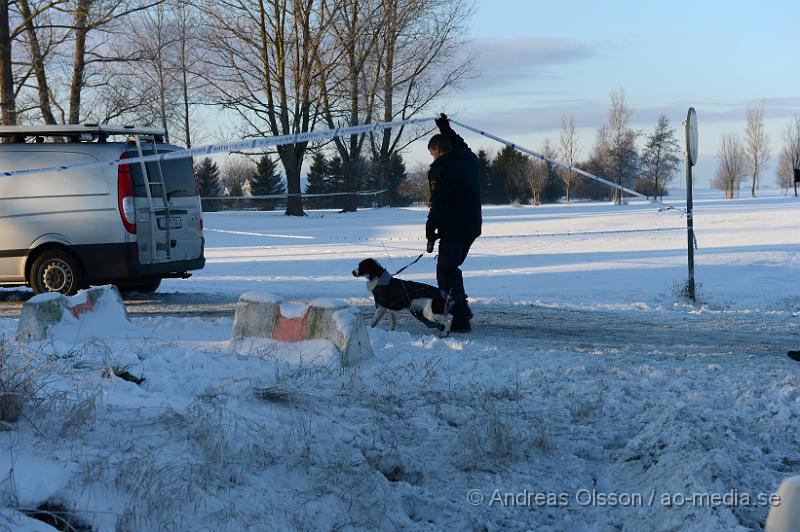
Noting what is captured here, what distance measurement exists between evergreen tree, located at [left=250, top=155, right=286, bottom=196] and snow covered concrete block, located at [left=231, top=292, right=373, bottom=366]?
192 ft

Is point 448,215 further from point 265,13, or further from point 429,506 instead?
point 265,13

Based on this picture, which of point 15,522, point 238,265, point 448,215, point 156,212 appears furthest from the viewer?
point 238,265

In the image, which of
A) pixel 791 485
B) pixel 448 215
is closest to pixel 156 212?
pixel 448 215

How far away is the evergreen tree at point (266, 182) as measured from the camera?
65.5 metres

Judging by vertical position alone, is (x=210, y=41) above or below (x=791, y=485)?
above

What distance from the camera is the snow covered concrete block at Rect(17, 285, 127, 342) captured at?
6.77 meters

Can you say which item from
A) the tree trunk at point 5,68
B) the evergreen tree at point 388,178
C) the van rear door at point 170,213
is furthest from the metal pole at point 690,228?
the evergreen tree at point 388,178

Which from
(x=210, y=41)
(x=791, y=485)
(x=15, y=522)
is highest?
(x=210, y=41)

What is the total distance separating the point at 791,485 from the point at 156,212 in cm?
883

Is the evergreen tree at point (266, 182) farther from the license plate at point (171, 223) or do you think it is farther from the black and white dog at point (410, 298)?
the black and white dog at point (410, 298)

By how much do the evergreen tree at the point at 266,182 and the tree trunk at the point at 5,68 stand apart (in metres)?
45.2

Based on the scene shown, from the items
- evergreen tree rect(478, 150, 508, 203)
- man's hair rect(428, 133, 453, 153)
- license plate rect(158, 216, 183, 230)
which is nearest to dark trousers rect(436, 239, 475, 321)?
man's hair rect(428, 133, 453, 153)

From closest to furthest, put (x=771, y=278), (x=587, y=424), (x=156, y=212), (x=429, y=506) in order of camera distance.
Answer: (x=429, y=506), (x=587, y=424), (x=156, y=212), (x=771, y=278)

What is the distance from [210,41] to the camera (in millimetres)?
36500
